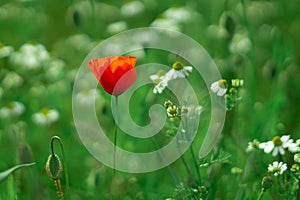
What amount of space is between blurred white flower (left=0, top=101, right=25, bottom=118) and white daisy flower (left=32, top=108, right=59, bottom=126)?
68mm

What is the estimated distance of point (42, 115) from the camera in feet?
7.12

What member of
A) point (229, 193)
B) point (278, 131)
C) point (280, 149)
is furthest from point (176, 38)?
point (280, 149)

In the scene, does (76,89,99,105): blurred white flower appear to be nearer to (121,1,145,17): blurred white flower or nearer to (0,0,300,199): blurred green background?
(0,0,300,199): blurred green background

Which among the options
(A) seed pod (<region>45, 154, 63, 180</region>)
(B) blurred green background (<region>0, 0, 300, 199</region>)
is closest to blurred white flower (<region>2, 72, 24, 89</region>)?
(B) blurred green background (<region>0, 0, 300, 199</region>)

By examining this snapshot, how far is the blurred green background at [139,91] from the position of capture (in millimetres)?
1773

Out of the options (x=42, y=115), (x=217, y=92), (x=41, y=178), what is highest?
(x=217, y=92)

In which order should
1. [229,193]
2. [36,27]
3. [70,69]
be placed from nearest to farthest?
[229,193] < [70,69] < [36,27]

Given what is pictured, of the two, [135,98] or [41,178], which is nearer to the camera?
[41,178]

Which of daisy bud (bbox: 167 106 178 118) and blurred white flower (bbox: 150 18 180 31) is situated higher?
blurred white flower (bbox: 150 18 180 31)

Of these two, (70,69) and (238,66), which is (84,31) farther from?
(238,66)

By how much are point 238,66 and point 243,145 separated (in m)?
0.36

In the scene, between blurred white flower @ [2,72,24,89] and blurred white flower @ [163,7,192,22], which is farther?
blurred white flower @ [163,7,192,22]

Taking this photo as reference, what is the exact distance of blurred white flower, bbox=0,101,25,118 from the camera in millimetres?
2096

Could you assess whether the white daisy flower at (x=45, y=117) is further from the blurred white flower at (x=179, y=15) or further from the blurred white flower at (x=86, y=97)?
the blurred white flower at (x=179, y=15)
